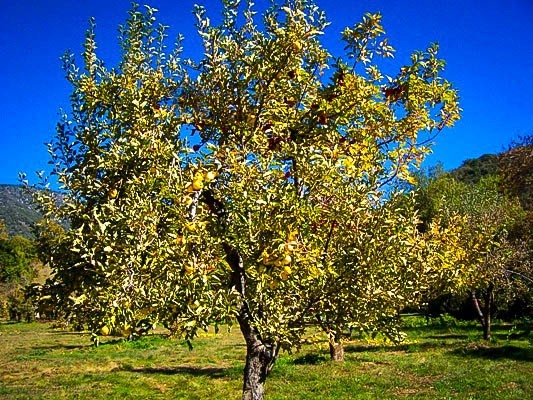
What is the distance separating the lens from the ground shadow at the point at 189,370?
23.3 m

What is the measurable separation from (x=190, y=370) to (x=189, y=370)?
0.05 meters

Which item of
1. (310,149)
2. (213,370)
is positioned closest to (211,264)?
(310,149)

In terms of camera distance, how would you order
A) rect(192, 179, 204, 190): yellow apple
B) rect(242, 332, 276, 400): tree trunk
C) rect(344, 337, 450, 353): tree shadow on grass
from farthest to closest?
rect(344, 337, 450, 353): tree shadow on grass, rect(242, 332, 276, 400): tree trunk, rect(192, 179, 204, 190): yellow apple

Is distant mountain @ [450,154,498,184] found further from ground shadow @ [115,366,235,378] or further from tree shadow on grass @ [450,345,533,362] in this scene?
ground shadow @ [115,366,235,378]

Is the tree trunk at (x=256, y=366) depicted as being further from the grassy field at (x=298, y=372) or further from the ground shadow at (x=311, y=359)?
the ground shadow at (x=311, y=359)

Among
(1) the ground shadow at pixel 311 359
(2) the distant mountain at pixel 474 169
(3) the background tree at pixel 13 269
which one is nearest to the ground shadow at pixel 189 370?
(1) the ground shadow at pixel 311 359

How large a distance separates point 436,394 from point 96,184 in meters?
15.3

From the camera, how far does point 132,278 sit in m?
5.62

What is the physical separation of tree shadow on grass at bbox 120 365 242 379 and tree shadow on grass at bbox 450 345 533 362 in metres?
11.8

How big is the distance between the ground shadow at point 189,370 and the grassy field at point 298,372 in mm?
49

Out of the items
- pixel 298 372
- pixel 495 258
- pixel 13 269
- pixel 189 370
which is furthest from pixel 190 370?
pixel 13 269

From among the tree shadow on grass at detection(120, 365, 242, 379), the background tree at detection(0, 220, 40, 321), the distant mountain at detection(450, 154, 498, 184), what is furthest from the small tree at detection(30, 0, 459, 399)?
the distant mountain at detection(450, 154, 498, 184)

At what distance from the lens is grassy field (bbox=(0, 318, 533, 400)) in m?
18.6

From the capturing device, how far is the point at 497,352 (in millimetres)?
25609
